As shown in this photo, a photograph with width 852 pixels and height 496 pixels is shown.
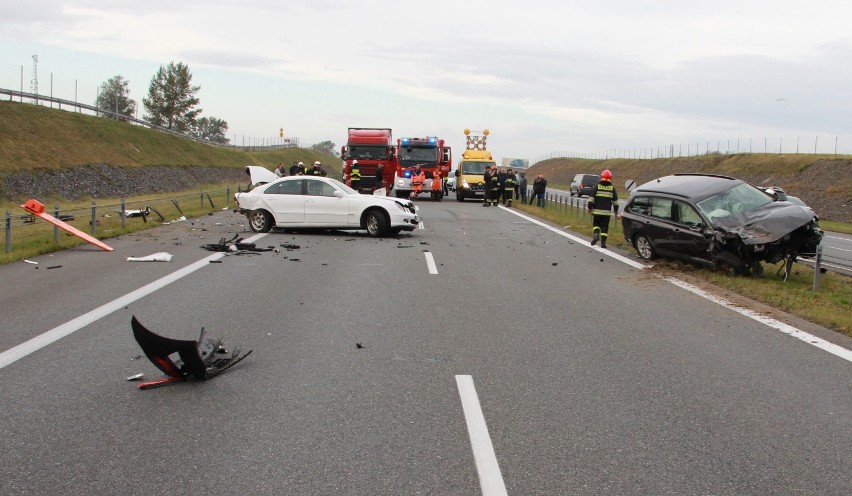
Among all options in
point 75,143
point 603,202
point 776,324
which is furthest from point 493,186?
point 776,324

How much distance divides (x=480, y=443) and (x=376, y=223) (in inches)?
610

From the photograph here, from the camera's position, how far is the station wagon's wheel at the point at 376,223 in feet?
66.2

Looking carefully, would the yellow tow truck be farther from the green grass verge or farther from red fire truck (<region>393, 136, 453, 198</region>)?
the green grass verge

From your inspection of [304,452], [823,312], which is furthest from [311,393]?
[823,312]

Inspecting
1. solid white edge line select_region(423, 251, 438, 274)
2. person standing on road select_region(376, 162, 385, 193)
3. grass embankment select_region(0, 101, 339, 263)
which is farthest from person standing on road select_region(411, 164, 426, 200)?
solid white edge line select_region(423, 251, 438, 274)

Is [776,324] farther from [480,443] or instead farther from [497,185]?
[497,185]

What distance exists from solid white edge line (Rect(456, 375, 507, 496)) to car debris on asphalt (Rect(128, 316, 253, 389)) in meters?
2.07

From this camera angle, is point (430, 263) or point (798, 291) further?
point (430, 263)

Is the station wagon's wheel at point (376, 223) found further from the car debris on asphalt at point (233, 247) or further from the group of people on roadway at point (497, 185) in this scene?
the group of people on roadway at point (497, 185)

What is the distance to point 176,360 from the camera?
6863 millimetres

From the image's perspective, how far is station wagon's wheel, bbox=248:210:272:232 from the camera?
68.2 feet

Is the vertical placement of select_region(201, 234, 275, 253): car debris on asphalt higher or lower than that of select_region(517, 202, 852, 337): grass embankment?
lower

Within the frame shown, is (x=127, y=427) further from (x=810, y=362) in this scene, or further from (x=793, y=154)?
(x=793, y=154)

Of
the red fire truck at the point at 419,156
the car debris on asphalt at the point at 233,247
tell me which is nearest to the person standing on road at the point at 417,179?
the red fire truck at the point at 419,156
